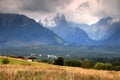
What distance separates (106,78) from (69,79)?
4.19 metres

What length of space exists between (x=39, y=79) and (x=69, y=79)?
70.2 inches

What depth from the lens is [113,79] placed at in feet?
69.1

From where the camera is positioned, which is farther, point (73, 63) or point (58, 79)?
point (73, 63)

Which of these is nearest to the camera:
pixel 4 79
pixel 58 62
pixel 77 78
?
pixel 4 79

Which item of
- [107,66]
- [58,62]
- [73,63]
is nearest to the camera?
[107,66]

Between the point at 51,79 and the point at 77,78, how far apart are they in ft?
9.35

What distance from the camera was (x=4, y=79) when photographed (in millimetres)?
17672

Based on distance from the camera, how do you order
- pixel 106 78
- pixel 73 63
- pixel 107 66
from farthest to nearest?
pixel 73 63 → pixel 107 66 → pixel 106 78

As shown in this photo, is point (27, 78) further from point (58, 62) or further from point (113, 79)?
point (58, 62)

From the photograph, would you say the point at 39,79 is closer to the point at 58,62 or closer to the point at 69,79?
the point at 69,79

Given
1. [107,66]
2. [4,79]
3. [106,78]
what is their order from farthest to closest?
[107,66]
[106,78]
[4,79]

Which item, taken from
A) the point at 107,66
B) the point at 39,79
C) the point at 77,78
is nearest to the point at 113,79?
the point at 77,78

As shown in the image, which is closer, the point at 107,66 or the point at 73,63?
the point at 107,66

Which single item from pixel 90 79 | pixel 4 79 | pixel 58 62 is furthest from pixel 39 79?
pixel 58 62
